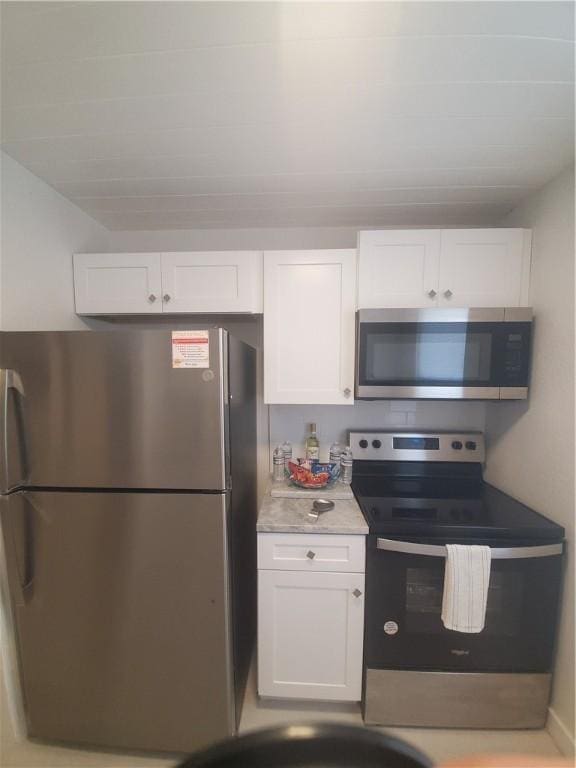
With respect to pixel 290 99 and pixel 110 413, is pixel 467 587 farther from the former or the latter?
pixel 290 99

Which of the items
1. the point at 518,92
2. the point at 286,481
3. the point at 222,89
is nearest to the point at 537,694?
the point at 286,481

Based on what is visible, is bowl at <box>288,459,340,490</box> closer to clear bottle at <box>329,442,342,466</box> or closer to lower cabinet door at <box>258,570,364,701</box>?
clear bottle at <box>329,442,342,466</box>

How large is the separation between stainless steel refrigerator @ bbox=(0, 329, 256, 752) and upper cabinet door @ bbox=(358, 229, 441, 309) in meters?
0.79

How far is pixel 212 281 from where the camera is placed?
1474 mm

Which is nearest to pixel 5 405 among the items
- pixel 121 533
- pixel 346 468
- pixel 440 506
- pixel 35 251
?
pixel 121 533

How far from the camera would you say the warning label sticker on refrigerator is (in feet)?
3.32

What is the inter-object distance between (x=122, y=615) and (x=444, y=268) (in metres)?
2.04

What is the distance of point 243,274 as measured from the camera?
4.78ft

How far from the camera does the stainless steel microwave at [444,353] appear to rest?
1.34 m

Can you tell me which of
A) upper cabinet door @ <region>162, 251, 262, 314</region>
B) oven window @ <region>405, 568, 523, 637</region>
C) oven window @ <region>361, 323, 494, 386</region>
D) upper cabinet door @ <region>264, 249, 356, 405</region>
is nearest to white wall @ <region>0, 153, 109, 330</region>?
upper cabinet door @ <region>162, 251, 262, 314</region>

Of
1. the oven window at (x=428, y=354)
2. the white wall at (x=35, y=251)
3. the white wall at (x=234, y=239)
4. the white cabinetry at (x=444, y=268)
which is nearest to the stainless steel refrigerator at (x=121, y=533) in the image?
the white wall at (x=35, y=251)

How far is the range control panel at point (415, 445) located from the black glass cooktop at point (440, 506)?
0.16 feet

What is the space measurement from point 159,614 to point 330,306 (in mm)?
1495

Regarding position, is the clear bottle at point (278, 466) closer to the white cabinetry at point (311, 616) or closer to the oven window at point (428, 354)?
the white cabinetry at point (311, 616)
